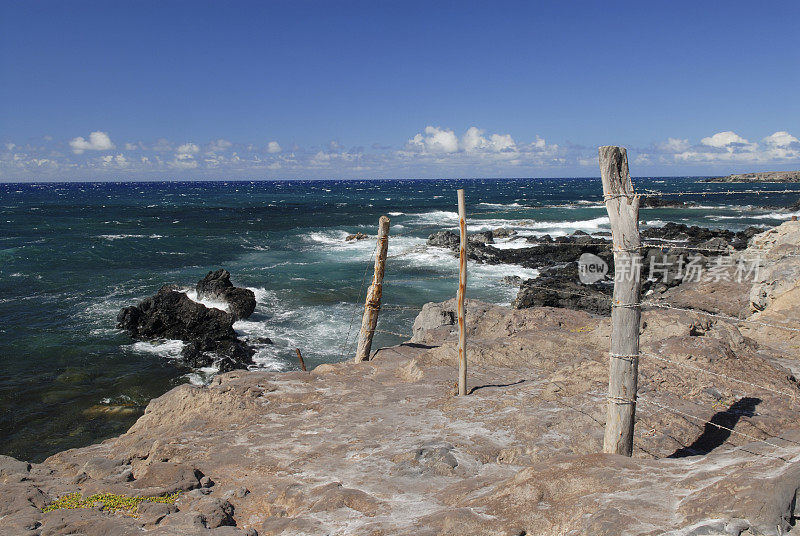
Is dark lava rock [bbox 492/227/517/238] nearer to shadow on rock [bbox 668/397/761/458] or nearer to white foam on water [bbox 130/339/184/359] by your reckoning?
white foam on water [bbox 130/339/184/359]

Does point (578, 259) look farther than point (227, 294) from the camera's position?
Yes

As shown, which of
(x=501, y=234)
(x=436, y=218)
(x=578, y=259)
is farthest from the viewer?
(x=436, y=218)

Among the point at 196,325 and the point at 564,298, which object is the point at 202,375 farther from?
the point at 564,298

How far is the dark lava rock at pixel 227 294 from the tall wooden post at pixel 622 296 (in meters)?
14.9

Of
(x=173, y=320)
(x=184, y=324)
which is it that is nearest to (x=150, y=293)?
(x=173, y=320)

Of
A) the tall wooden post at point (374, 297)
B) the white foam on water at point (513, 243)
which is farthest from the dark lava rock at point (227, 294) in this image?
the white foam on water at point (513, 243)

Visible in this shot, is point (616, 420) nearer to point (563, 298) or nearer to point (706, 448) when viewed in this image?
point (706, 448)

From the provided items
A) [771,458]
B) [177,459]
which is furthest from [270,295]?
[771,458]

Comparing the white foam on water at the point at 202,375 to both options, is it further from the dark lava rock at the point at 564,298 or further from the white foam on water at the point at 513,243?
the white foam on water at the point at 513,243

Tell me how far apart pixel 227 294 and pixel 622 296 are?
16.1 meters

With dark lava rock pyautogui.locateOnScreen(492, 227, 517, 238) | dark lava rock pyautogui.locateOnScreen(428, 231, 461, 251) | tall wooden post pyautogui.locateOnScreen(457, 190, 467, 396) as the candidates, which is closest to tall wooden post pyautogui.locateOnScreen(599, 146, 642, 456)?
tall wooden post pyautogui.locateOnScreen(457, 190, 467, 396)

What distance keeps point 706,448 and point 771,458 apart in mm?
1826

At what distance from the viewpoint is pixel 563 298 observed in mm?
18516

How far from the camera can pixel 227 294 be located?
62.5 feet
